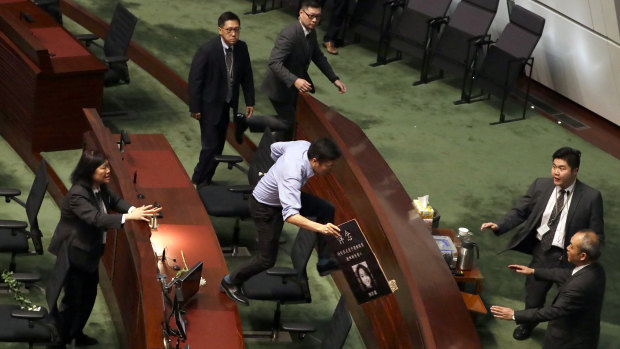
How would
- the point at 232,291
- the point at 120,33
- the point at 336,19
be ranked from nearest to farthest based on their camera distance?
the point at 232,291 < the point at 120,33 < the point at 336,19

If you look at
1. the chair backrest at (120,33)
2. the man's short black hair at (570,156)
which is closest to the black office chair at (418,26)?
the chair backrest at (120,33)

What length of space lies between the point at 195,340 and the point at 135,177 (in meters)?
1.76

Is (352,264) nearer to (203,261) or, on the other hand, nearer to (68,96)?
(203,261)

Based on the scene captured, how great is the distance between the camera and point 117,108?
10.0m

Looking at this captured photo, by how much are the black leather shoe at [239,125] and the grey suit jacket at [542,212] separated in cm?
245

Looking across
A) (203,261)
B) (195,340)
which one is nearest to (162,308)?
(195,340)

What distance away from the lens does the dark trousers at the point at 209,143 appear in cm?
837

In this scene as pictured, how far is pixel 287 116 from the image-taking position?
8.38 m

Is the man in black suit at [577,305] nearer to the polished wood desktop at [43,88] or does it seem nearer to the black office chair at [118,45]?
the polished wood desktop at [43,88]

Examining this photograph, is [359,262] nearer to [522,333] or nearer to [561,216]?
[561,216]

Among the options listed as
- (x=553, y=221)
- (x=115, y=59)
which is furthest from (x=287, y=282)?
(x=115, y=59)

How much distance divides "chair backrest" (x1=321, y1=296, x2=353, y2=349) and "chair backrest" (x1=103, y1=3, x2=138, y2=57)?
431 cm

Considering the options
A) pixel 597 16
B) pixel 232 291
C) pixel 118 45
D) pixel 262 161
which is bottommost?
pixel 118 45

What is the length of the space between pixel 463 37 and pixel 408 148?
1.57 m
